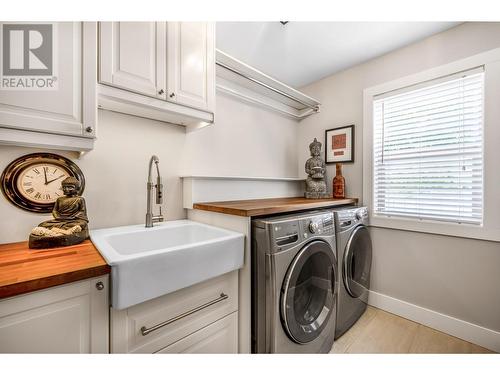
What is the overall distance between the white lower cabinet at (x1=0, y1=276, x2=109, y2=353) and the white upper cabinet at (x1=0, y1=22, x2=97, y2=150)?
2.08 ft

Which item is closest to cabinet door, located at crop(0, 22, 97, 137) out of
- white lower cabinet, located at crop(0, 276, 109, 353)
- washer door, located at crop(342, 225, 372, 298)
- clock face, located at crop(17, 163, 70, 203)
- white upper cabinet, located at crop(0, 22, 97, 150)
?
white upper cabinet, located at crop(0, 22, 97, 150)

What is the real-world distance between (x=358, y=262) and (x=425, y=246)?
54cm

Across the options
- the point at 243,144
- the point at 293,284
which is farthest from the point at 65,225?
the point at 243,144

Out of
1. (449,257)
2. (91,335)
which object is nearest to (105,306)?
(91,335)

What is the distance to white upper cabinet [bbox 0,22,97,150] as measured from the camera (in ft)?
2.86

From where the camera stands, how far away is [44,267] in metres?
0.77

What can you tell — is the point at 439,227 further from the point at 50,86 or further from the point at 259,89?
the point at 50,86

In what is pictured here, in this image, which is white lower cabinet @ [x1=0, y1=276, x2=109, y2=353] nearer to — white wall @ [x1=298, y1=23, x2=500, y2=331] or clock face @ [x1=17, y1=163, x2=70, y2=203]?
clock face @ [x1=17, y1=163, x2=70, y2=203]

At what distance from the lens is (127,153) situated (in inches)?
56.4

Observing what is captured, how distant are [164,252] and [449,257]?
207 cm

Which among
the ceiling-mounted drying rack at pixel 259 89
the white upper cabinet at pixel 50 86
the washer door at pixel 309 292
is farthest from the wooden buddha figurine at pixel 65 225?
the ceiling-mounted drying rack at pixel 259 89

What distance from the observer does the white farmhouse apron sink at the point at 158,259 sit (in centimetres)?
78
